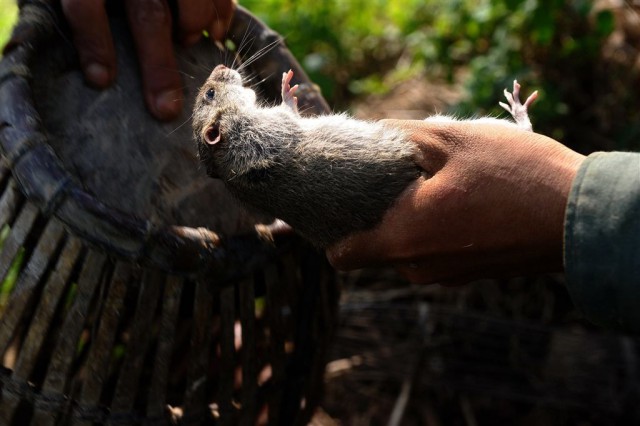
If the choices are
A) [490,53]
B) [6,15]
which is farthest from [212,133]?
[6,15]

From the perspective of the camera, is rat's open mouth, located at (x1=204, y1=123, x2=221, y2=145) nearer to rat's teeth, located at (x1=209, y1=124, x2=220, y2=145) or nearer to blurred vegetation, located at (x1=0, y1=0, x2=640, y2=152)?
rat's teeth, located at (x1=209, y1=124, x2=220, y2=145)

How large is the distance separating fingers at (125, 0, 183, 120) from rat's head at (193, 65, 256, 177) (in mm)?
130

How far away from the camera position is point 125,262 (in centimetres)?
231

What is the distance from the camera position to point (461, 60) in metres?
5.53

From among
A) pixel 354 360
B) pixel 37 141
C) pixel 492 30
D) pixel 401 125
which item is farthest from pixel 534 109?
pixel 37 141

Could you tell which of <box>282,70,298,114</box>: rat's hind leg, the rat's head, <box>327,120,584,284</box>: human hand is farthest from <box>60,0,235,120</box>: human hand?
<box>327,120,584,284</box>: human hand

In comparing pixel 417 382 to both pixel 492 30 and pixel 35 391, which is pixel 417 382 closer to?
pixel 35 391

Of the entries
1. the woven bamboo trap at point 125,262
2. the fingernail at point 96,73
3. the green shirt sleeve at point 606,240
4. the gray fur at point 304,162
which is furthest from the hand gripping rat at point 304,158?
the green shirt sleeve at point 606,240

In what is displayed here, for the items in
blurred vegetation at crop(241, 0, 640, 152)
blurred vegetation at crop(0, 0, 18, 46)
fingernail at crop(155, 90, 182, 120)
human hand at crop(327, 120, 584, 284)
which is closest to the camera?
human hand at crop(327, 120, 584, 284)

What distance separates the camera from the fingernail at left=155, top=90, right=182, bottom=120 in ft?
9.36

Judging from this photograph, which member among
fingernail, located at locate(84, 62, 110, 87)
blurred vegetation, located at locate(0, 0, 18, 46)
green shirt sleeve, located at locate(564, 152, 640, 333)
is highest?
blurred vegetation, located at locate(0, 0, 18, 46)

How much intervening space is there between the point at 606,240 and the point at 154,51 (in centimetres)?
178

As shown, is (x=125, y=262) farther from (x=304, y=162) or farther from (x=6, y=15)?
(x=6, y=15)

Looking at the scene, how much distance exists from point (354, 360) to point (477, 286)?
914mm
